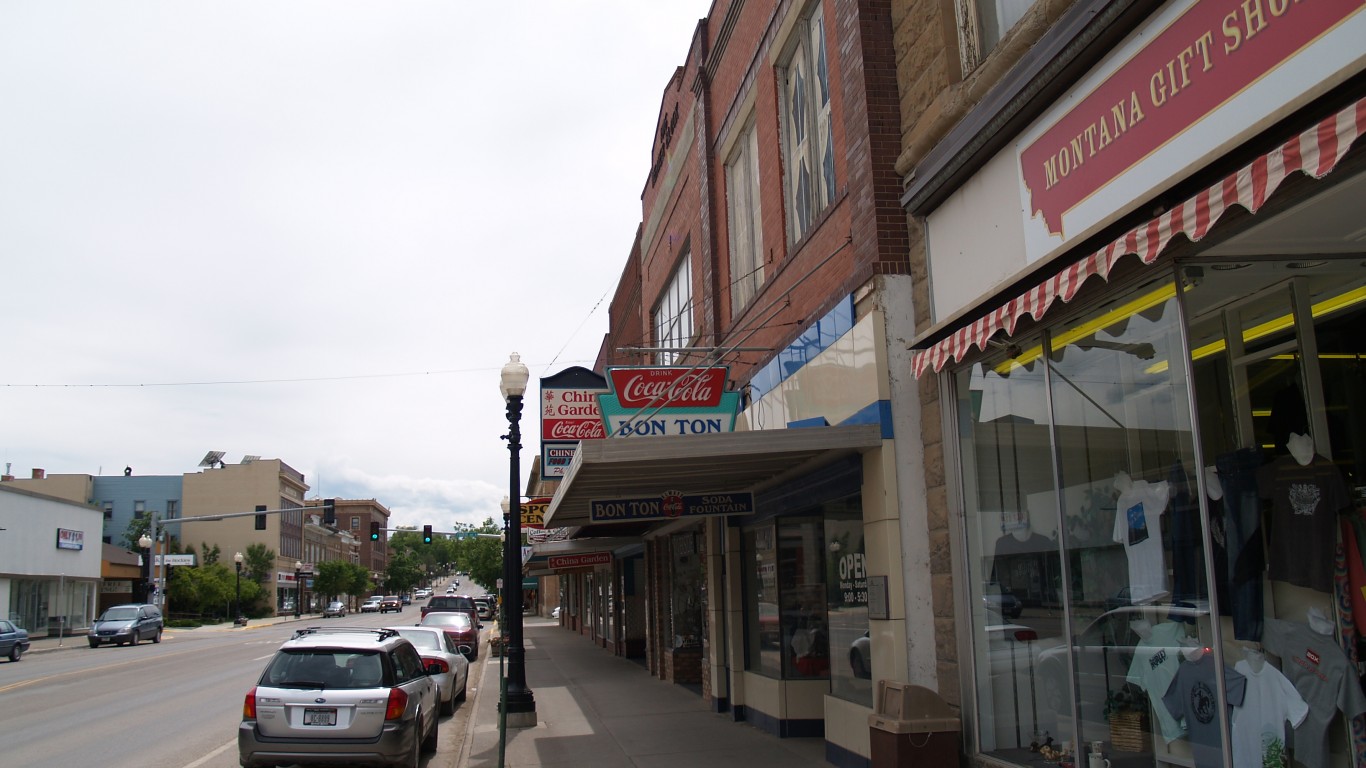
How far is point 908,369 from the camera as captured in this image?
912 cm

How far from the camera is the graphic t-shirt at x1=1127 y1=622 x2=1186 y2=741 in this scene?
6.46 metres

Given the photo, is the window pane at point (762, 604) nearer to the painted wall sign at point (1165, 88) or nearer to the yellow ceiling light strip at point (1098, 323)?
the yellow ceiling light strip at point (1098, 323)

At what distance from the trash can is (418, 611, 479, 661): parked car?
19758mm

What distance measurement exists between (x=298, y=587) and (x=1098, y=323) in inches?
4056

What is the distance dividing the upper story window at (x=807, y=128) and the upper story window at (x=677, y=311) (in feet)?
19.1

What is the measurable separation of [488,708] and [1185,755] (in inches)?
510

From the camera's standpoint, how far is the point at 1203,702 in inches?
244

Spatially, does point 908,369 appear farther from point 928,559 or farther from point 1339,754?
point 1339,754

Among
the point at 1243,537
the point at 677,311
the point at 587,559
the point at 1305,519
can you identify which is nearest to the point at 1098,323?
the point at 1243,537

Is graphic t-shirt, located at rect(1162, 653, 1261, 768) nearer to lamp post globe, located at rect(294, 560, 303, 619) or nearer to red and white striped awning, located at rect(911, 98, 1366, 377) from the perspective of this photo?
red and white striped awning, located at rect(911, 98, 1366, 377)

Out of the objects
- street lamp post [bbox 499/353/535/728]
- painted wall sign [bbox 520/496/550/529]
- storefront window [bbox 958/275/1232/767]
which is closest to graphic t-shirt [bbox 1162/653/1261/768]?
storefront window [bbox 958/275/1232/767]

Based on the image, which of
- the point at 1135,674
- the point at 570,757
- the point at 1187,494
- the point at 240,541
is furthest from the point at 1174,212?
the point at 240,541

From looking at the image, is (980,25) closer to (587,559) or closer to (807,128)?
(807,128)

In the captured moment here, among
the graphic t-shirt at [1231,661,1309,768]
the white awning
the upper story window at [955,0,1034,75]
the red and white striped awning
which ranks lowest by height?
the graphic t-shirt at [1231,661,1309,768]
